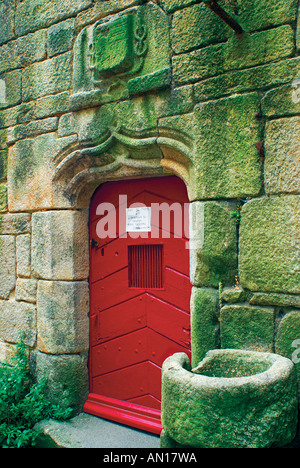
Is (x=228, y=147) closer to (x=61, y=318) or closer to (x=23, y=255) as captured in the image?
(x=61, y=318)

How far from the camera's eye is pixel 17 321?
3352mm

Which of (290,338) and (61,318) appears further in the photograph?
(61,318)

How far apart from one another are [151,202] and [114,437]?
1.70m

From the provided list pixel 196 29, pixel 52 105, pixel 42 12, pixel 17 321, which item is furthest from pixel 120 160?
pixel 17 321

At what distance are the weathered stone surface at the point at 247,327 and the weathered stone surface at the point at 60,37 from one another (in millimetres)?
2329

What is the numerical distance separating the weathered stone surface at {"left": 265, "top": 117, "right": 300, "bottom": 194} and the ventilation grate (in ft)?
3.48

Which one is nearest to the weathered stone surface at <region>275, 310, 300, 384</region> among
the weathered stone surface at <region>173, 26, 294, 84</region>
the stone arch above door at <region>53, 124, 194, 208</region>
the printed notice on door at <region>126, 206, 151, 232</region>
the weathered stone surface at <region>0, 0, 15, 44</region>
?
the stone arch above door at <region>53, 124, 194, 208</region>

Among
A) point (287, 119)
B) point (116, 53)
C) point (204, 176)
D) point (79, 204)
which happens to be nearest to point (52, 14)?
point (116, 53)

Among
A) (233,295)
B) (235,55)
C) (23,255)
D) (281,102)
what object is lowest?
(233,295)

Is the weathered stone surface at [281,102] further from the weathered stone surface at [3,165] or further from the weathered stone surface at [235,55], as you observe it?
the weathered stone surface at [3,165]

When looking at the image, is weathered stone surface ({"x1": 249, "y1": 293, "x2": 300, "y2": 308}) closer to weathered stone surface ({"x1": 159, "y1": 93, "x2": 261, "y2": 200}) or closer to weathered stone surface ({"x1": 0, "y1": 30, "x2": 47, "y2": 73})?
weathered stone surface ({"x1": 159, "y1": 93, "x2": 261, "y2": 200})

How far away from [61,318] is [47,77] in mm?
1949

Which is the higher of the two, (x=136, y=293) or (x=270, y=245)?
(x=270, y=245)

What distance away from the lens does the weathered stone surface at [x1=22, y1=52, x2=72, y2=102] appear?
3.05 meters
